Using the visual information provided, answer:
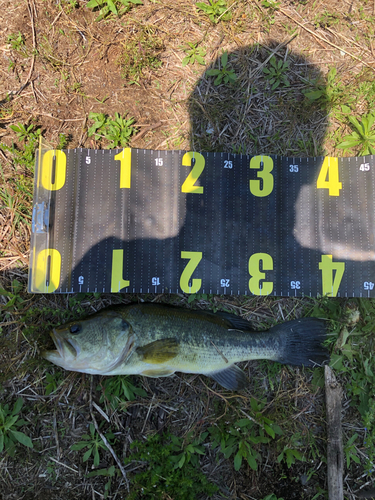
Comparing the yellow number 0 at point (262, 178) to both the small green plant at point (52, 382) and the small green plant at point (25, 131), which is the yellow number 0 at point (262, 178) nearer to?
the small green plant at point (25, 131)

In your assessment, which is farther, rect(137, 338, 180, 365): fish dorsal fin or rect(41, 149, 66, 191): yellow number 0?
rect(41, 149, 66, 191): yellow number 0

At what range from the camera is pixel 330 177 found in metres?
3.81

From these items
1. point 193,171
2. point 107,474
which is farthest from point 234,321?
point 107,474

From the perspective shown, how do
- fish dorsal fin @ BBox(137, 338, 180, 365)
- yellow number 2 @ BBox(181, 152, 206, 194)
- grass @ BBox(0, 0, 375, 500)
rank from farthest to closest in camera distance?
yellow number 2 @ BBox(181, 152, 206, 194) < grass @ BBox(0, 0, 375, 500) < fish dorsal fin @ BBox(137, 338, 180, 365)

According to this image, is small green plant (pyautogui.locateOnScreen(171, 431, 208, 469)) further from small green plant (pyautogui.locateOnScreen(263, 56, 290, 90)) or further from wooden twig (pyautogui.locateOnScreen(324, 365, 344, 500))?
small green plant (pyautogui.locateOnScreen(263, 56, 290, 90))

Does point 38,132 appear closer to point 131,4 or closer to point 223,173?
point 131,4

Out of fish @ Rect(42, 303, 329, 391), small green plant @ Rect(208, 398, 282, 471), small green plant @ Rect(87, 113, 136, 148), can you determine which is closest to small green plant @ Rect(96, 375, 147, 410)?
fish @ Rect(42, 303, 329, 391)

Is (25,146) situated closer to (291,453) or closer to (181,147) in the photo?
(181,147)

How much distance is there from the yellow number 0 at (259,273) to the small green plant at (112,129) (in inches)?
85.1

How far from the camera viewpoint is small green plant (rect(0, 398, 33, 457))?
339 cm

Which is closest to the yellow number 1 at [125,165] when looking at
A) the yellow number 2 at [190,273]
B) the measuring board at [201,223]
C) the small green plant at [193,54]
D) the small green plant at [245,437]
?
the measuring board at [201,223]

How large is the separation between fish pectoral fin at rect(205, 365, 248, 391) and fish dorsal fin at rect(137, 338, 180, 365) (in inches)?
24.6

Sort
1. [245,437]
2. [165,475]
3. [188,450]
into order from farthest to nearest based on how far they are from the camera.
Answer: [245,437]
[188,450]
[165,475]

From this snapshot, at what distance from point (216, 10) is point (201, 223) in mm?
2743
